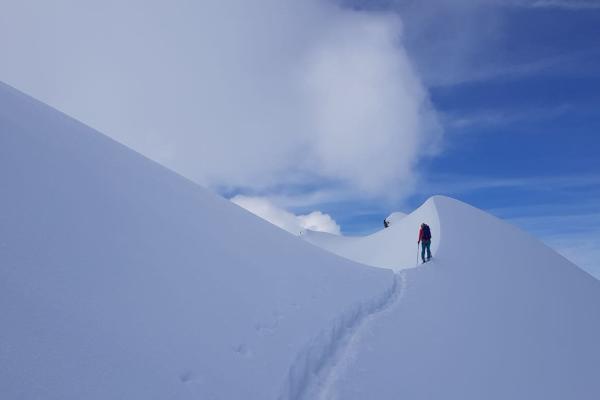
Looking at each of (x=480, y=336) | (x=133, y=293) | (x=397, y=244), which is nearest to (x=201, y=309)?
(x=133, y=293)

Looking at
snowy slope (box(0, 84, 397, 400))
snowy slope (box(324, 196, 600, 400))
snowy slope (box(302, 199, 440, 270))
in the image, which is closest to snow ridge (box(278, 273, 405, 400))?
snowy slope (box(0, 84, 397, 400))

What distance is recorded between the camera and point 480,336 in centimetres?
920

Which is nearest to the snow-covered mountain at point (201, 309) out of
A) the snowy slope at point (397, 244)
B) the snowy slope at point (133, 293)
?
the snowy slope at point (133, 293)

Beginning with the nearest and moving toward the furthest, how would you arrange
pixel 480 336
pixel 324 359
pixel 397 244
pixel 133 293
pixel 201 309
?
pixel 133 293, pixel 201 309, pixel 324 359, pixel 480 336, pixel 397 244

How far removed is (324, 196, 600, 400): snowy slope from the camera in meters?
6.34

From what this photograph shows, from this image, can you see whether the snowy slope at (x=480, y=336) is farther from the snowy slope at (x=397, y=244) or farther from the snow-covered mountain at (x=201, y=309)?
the snowy slope at (x=397, y=244)

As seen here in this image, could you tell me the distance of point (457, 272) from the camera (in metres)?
14.3

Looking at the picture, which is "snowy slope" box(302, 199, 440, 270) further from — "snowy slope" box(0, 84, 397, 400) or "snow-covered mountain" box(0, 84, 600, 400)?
"snowy slope" box(0, 84, 397, 400)

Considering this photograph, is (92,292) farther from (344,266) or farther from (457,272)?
(457,272)

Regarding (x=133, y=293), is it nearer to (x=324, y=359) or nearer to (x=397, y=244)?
(x=324, y=359)

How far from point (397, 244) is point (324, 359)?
22985 mm

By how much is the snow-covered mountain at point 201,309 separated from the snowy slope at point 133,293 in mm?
24

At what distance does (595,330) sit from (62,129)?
1917 centimetres

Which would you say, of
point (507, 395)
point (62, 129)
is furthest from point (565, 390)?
point (62, 129)
